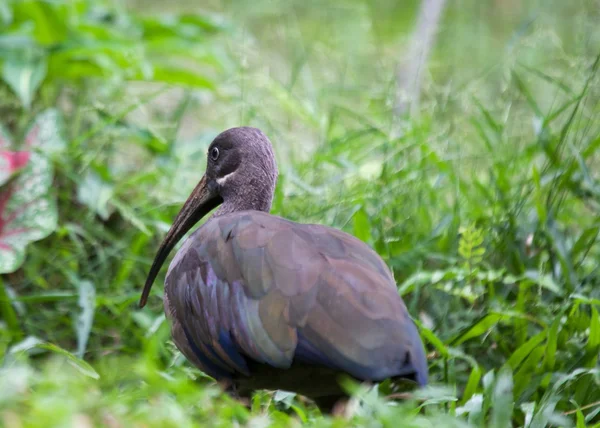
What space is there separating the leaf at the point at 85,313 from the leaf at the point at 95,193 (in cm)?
36

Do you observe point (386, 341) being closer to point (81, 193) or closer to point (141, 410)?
point (141, 410)

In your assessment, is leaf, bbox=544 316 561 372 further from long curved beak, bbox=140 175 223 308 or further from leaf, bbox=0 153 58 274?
leaf, bbox=0 153 58 274

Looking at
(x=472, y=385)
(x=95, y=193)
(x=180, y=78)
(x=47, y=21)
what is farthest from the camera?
(x=180, y=78)

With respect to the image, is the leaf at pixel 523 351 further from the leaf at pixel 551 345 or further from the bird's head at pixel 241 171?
the bird's head at pixel 241 171

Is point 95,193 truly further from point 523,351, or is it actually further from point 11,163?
point 523,351

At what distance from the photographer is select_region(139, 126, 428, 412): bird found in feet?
7.11

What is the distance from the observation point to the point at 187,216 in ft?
10.2

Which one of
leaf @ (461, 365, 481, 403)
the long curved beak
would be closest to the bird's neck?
the long curved beak

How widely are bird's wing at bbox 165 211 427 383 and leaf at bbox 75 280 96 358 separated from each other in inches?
25.7

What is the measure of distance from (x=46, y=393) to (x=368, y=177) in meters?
2.24

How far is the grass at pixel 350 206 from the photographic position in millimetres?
2875

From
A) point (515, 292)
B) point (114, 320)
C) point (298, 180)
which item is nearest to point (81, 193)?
point (114, 320)

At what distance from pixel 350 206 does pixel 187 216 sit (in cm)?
64

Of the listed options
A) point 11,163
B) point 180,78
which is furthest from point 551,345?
point 180,78
